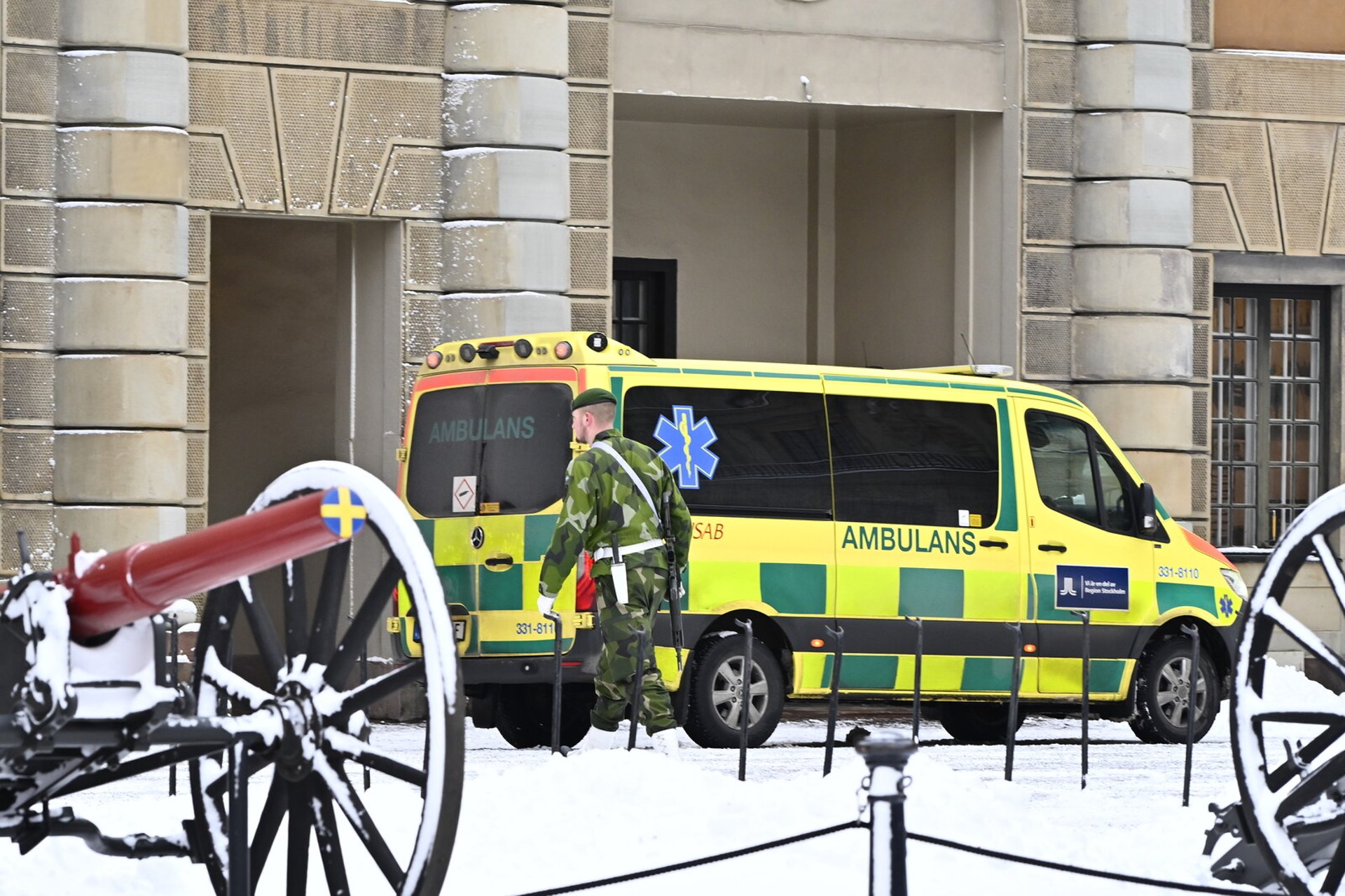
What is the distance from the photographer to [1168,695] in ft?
51.7

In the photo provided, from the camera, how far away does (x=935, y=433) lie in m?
15.1

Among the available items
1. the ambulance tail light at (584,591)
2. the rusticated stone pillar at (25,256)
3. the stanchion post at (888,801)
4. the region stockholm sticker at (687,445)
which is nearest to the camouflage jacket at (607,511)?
the ambulance tail light at (584,591)

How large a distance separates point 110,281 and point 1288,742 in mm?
11051

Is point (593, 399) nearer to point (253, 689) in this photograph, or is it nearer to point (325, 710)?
point (253, 689)

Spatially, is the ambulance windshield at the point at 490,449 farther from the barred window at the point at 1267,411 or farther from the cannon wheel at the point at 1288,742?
the barred window at the point at 1267,411

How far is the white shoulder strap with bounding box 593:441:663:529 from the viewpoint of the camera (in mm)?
12430

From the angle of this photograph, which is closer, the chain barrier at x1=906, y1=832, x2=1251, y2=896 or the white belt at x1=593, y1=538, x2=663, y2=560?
the chain barrier at x1=906, y1=832, x2=1251, y2=896

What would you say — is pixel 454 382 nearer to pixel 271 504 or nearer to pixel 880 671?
pixel 880 671

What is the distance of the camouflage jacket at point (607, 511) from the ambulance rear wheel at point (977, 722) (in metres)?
4.29

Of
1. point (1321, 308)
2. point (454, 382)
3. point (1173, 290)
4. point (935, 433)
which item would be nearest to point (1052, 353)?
point (1173, 290)

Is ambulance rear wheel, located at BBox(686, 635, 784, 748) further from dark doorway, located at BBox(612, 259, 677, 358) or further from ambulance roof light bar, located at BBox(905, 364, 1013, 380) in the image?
dark doorway, located at BBox(612, 259, 677, 358)

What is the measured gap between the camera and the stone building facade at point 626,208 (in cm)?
1650

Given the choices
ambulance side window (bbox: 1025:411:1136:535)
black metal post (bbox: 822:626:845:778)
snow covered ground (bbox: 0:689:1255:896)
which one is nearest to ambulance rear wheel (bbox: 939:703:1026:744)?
ambulance side window (bbox: 1025:411:1136:535)

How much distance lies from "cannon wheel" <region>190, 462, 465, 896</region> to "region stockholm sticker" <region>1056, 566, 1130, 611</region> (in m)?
9.00
